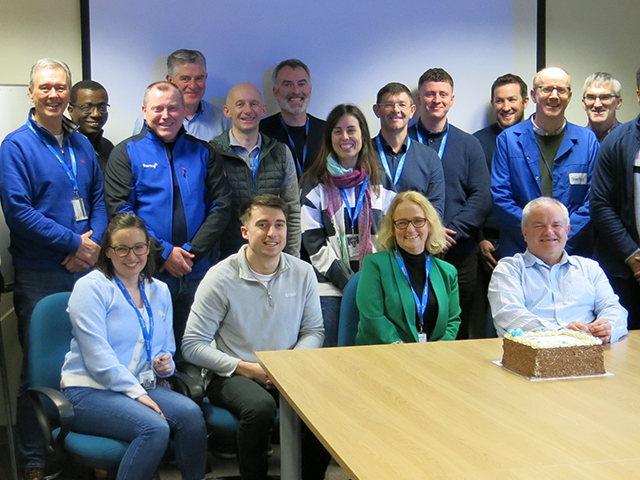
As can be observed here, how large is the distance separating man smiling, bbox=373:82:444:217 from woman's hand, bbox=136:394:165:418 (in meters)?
1.86

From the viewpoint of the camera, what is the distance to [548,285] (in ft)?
10.0

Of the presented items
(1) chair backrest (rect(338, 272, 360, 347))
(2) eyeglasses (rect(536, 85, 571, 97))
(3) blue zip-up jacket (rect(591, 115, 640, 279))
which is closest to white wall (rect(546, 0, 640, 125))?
(2) eyeglasses (rect(536, 85, 571, 97))

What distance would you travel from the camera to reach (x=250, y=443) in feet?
8.98

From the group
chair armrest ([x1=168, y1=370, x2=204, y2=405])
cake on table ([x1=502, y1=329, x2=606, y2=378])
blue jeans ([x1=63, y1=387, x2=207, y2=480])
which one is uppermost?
cake on table ([x1=502, y1=329, x2=606, y2=378])

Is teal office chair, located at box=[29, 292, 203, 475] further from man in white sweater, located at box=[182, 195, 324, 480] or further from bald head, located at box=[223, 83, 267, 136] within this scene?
bald head, located at box=[223, 83, 267, 136]

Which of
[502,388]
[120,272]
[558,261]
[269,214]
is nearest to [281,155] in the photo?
[269,214]

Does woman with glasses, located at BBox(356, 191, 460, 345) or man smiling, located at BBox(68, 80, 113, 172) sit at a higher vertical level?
man smiling, located at BBox(68, 80, 113, 172)

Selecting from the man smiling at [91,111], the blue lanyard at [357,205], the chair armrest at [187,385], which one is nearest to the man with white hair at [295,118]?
the blue lanyard at [357,205]

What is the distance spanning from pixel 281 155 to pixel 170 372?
1.50m

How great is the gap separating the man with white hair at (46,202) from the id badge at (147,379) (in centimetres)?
87

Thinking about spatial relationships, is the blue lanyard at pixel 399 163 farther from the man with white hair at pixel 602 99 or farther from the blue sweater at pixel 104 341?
the blue sweater at pixel 104 341

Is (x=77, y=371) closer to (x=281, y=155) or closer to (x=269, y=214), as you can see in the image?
(x=269, y=214)

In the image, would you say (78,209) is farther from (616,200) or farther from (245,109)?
(616,200)

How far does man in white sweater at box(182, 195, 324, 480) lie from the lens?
2920 mm
